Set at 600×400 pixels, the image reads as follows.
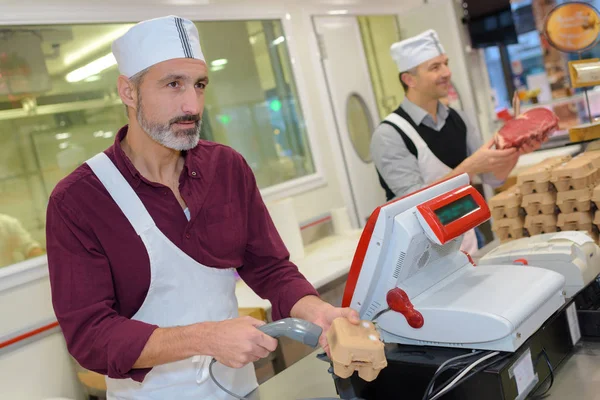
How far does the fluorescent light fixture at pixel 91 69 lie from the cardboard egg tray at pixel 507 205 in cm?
221

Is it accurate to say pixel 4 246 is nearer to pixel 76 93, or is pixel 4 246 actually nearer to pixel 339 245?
pixel 76 93

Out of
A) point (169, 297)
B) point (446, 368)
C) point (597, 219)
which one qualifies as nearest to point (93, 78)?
point (169, 297)

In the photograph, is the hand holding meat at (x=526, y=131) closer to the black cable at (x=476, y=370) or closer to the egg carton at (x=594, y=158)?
the egg carton at (x=594, y=158)

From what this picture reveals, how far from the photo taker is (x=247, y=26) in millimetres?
4203

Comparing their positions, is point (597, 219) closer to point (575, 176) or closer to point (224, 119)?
point (575, 176)

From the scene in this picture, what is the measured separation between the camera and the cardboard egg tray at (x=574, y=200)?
2.13m

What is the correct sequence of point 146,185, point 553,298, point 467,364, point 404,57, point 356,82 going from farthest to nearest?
point 356,82
point 404,57
point 146,185
point 553,298
point 467,364

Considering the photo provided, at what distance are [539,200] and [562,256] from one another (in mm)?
582

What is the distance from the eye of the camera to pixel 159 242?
154 centimetres

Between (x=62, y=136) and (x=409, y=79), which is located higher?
(x=62, y=136)

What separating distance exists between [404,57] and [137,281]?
2.01 meters

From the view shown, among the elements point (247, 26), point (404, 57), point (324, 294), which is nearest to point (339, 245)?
point (324, 294)

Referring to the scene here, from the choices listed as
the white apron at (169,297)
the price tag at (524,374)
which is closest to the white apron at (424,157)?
the white apron at (169,297)

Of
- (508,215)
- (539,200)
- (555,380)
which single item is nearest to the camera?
(555,380)
